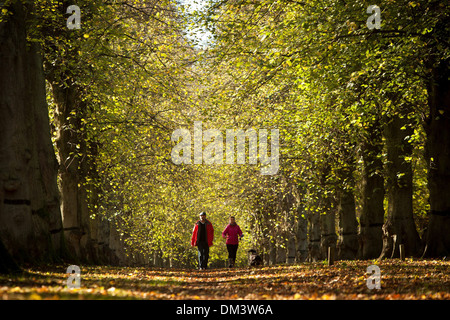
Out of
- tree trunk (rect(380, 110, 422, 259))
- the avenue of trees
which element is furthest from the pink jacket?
tree trunk (rect(380, 110, 422, 259))

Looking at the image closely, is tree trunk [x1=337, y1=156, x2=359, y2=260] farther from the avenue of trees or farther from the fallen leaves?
the fallen leaves

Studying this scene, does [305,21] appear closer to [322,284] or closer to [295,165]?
[322,284]

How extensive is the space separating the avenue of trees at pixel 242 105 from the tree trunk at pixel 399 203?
5 cm

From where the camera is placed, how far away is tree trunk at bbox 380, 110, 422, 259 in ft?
55.8

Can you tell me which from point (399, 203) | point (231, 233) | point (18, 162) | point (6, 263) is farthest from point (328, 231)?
point (6, 263)

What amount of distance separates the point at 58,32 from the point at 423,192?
21.9 m

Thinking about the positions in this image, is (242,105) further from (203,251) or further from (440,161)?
(440,161)

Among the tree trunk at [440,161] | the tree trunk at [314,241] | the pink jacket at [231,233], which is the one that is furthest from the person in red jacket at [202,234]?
the tree trunk at [440,161]

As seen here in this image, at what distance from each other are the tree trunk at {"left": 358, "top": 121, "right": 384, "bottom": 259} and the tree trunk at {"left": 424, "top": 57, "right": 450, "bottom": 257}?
10.3 ft

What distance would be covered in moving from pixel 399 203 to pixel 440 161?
2642mm

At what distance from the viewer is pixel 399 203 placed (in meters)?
17.2

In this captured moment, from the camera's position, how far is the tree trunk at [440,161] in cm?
1463

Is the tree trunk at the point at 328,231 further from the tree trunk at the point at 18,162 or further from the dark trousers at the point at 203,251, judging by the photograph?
the tree trunk at the point at 18,162

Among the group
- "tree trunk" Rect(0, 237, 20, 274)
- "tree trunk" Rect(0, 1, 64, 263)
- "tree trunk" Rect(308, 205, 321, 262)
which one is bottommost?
"tree trunk" Rect(308, 205, 321, 262)
